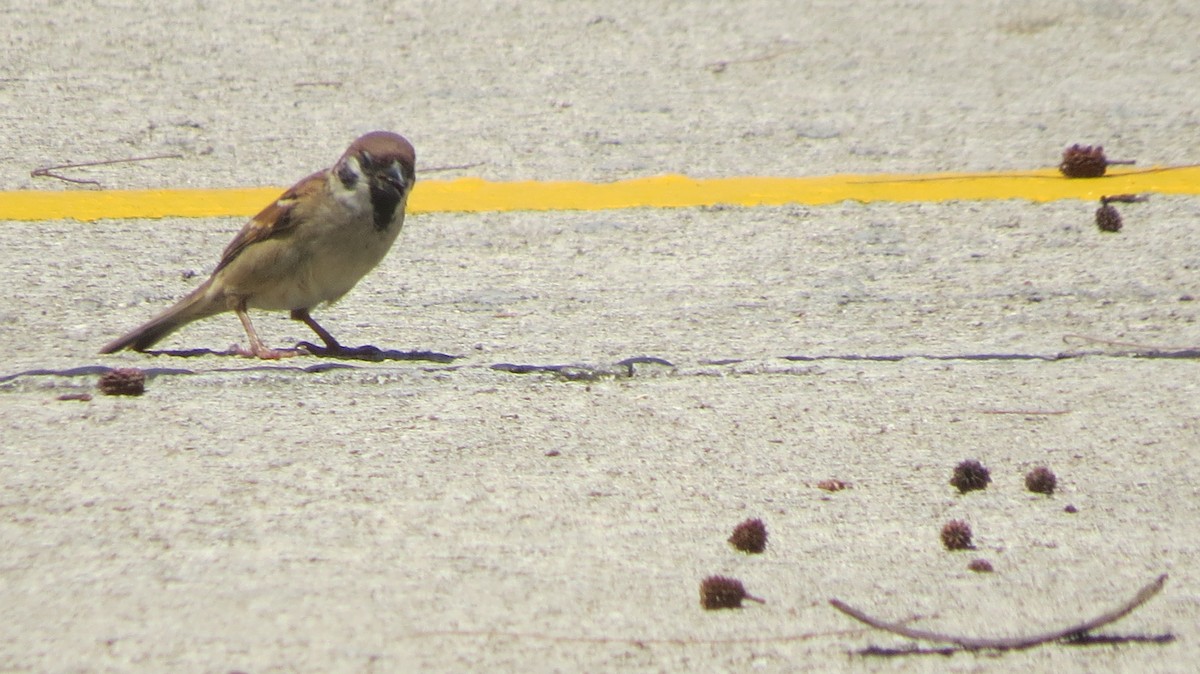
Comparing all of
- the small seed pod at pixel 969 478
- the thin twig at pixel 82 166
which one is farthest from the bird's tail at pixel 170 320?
the small seed pod at pixel 969 478

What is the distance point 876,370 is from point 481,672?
222 cm

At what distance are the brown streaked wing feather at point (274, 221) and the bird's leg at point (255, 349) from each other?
0.54 ft

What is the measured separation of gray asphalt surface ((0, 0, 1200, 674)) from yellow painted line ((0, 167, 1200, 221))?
0.13 metres

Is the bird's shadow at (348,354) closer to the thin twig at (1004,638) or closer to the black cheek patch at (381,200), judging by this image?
the black cheek patch at (381,200)

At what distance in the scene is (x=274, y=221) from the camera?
204 inches

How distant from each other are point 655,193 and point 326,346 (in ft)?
6.51

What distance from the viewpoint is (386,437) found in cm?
399

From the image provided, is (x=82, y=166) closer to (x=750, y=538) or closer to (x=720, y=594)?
(x=750, y=538)

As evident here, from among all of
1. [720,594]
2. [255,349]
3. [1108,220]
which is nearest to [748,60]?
[1108,220]

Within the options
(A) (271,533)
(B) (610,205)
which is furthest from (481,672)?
(B) (610,205)

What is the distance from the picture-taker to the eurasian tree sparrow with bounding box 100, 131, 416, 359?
200 inches

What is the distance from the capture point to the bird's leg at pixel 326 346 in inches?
193

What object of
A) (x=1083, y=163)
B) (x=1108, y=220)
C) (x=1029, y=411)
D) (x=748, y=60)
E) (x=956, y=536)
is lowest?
(x=956, y=536)

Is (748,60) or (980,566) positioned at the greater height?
(748,60)
